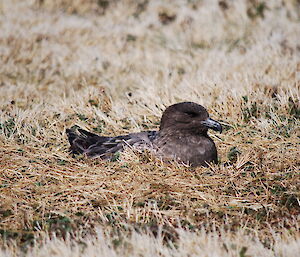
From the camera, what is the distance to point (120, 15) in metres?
12.8

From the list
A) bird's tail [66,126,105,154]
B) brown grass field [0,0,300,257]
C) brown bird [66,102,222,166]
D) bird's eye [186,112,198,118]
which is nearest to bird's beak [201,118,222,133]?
brown bird [66,102,222,166]

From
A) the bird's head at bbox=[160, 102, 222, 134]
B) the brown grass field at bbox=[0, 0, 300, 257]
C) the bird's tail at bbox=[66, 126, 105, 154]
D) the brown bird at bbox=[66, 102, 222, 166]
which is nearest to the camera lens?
the brown grass field at bbox=[0, 0, 300, 257]

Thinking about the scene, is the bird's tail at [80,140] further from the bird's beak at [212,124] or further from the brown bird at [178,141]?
the bird's beak at [212,124]

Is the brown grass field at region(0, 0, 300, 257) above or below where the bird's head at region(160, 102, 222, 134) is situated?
below

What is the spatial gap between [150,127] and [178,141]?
1266 mm

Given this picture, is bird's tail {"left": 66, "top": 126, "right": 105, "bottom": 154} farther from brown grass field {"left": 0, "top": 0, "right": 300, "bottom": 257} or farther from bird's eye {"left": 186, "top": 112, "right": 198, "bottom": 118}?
bird's eye {"left": 186, "top": 112, "right": 198, "bottom": 118}

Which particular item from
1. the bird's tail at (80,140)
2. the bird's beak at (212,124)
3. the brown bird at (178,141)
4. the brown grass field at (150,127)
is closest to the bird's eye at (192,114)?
the brown bird at (178,141)

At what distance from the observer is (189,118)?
4961mm

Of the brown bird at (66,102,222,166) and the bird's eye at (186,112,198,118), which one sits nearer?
the brown bird at (66,102,222,166)

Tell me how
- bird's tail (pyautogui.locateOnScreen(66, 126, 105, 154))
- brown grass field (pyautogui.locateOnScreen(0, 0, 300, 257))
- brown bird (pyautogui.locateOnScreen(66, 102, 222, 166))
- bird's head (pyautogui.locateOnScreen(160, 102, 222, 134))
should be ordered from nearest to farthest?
brown grass field (pyautogui.locateOnScreen(0, 0, 300, 257)) < brown bird (pyautogui.locateOnScreen(66, 102, 222, 166)) < bird's head (pyautogui.locateOnScreen(160, 102, 222, 134)) < bird's tail (pyautogui.locateOnScreen(66, 126, 105, 154))

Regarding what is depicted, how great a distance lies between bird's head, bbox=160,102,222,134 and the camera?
16.1 feet

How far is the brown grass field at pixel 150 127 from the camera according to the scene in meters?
3.59

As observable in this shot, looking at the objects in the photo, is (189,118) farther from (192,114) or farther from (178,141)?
(178,141)

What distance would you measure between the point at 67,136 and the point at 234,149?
1811 millimetres
